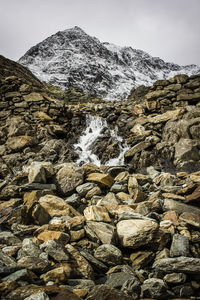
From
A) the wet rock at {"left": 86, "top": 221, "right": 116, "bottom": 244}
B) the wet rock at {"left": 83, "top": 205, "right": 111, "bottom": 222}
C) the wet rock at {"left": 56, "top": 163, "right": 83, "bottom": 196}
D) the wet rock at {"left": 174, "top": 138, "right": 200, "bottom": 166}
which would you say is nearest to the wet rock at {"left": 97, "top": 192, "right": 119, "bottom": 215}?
the wet rock at {"left": 83, "top": 205, "right": 111, "bottom": 222}

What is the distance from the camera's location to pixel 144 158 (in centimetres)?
853

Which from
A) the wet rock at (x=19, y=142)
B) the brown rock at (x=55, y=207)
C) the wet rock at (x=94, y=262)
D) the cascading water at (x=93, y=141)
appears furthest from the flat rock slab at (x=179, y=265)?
the wet rock at (x=19, y=142)

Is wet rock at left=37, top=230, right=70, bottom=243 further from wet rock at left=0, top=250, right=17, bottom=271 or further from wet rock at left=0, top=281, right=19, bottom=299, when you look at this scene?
wet rock at left=0, top=281, right=19, bottom=299

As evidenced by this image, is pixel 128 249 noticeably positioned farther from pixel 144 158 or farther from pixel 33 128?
pixel 33 128

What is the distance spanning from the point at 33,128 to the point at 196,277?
8876mm

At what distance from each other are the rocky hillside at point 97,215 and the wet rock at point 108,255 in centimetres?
1

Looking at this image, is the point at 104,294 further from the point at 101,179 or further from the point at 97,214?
the point at 101,179

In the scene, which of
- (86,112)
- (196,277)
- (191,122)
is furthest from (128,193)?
(86,112)

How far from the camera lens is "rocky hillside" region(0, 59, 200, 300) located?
245cm

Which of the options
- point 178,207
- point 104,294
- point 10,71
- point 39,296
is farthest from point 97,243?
point 10,71

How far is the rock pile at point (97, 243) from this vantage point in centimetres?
227

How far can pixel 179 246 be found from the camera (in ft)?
10.9

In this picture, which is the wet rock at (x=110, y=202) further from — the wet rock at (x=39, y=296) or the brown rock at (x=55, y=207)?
the wet rock at (x=39, y=296)

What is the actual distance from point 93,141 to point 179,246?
810 cm
